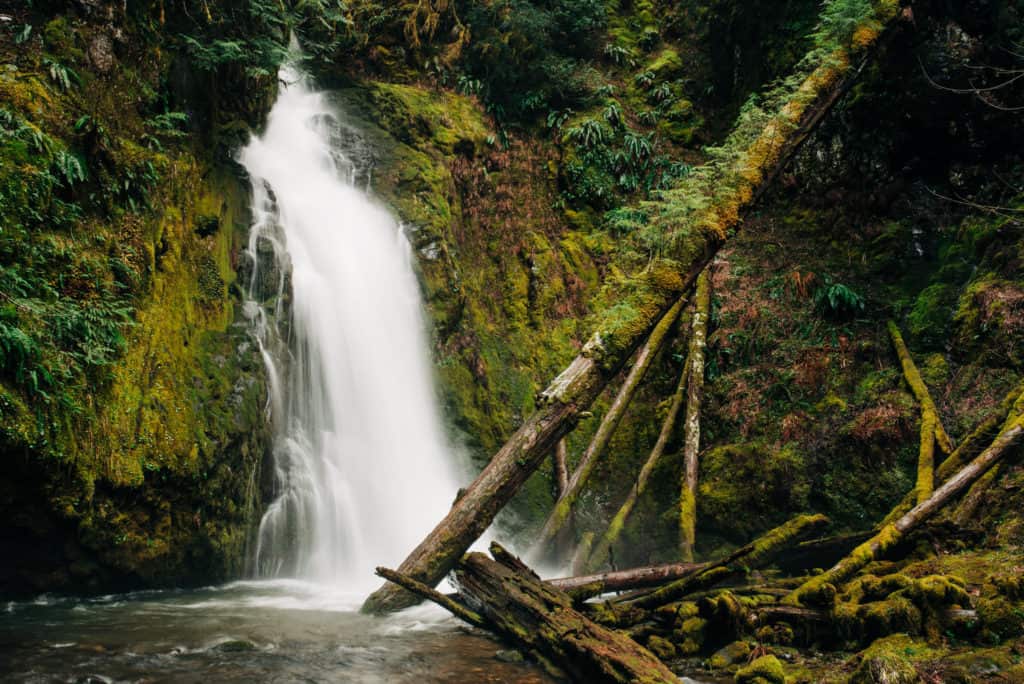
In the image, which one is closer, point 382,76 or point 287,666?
point 287,666

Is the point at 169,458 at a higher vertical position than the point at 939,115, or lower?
lower

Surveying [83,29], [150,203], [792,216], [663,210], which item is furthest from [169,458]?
[792,216]

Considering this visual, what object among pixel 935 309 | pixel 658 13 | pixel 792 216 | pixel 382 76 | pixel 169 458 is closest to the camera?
pixel 169 458

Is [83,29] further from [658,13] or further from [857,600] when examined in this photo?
[658,13]

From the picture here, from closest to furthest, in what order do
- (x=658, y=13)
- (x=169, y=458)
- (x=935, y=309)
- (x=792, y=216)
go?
1. (x=169, y=458)
2. (x=935, y=309)
3. (x=792, y=216)
4. (x=658, y=13)

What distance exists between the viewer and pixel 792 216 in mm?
12312

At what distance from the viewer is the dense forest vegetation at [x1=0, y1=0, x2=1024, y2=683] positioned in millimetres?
5090

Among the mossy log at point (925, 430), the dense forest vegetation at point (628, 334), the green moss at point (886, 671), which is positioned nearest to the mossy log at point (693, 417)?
the dense forest vegetation at point (628, 334)

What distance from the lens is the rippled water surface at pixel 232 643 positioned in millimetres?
4070

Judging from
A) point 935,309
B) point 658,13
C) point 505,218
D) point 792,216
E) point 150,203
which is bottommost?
point 935,309

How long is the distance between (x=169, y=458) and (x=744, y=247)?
11.0 m

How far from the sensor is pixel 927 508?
562 centimetres

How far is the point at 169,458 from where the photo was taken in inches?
257

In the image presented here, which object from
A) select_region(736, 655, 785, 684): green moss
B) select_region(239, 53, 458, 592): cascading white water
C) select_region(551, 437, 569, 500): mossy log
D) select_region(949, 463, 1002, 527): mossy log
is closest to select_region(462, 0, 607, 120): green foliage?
select_region(239, 53, 458, 592): cascading white water
